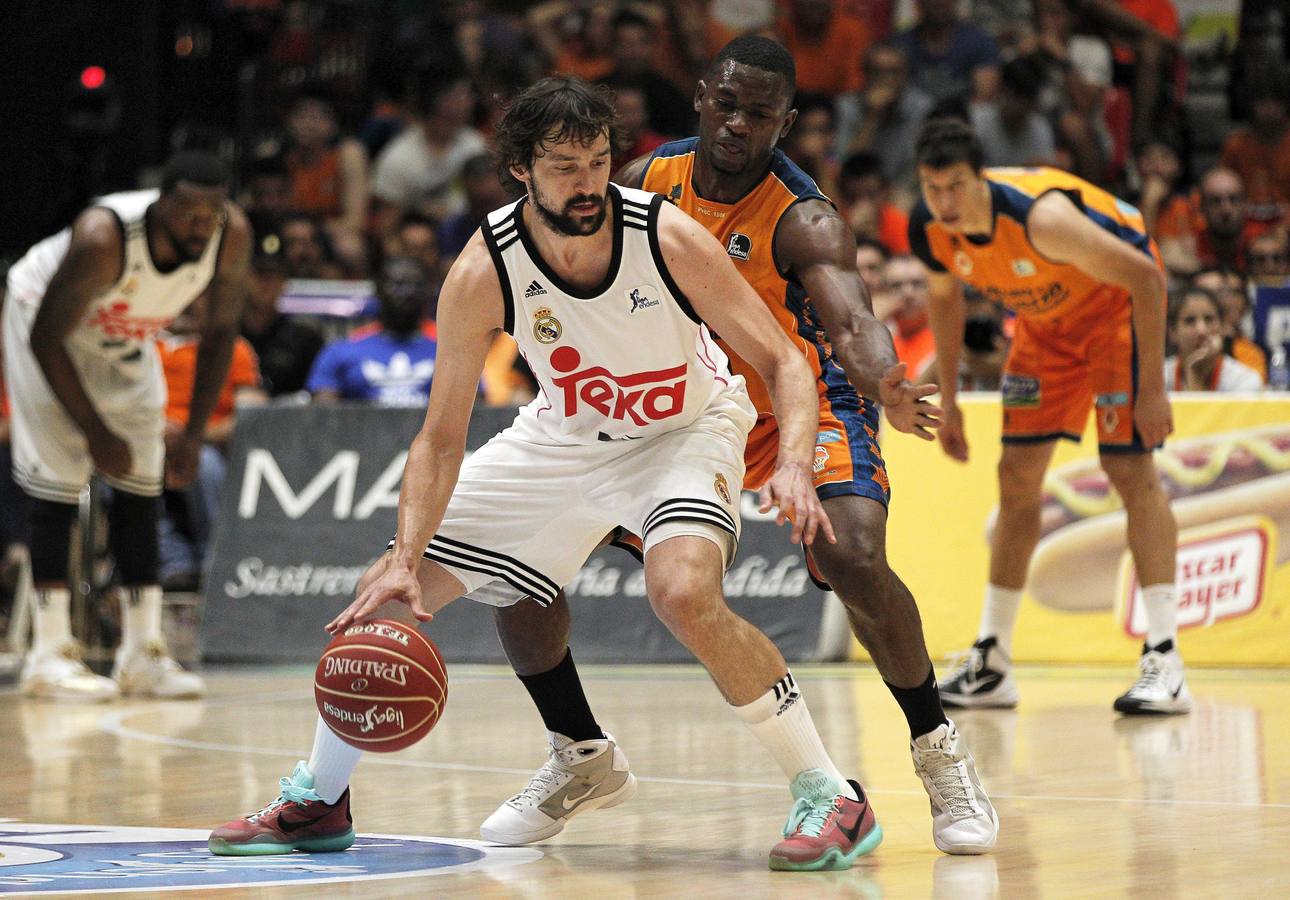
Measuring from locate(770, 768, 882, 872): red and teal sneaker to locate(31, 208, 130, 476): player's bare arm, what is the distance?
4487 mm

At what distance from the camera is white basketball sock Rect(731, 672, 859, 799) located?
3.99 metres

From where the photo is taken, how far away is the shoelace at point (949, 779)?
4.12m

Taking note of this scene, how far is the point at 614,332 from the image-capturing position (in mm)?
4172

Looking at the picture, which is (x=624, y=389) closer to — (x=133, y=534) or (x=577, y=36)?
(x=133, y=534)

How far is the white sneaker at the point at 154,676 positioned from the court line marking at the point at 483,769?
201mm

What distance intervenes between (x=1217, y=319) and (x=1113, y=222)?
215 centimetres

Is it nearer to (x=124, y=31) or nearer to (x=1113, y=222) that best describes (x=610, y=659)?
(x=1113, y=222)

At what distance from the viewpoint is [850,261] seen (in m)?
4.39

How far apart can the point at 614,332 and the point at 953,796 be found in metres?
1.30

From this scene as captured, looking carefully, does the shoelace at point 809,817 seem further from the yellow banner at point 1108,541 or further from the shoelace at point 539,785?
the yellow banner at point 1108,541

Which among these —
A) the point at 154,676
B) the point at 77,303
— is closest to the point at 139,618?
the point at 154,676

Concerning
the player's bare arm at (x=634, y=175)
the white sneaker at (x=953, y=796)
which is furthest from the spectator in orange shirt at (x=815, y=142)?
the white sneaker at (x=953, y=796)

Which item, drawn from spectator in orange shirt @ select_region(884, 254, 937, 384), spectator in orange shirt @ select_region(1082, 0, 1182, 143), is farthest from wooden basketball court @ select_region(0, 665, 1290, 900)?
spectator in orange shirt @ select_region(1082, 0, 1182, 143)

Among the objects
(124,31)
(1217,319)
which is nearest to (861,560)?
(1217,319)
